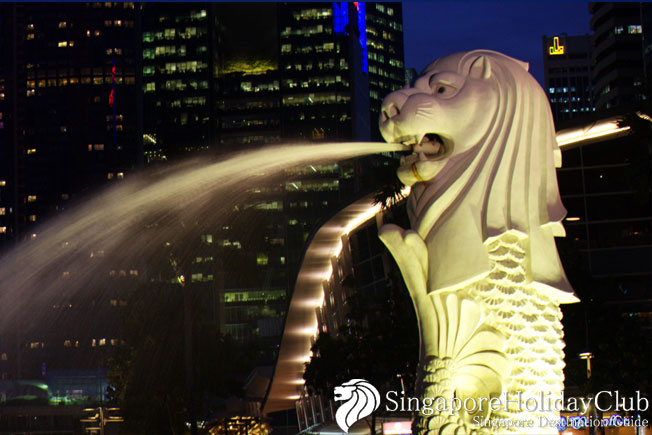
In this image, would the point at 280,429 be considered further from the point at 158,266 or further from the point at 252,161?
the point at 252,161

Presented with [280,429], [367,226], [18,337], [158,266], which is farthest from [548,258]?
[18,337]

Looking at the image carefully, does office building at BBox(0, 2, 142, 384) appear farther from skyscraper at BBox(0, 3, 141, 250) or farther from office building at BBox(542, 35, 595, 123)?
office building at BBox(542, 35, 595, 123)

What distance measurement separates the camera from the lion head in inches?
299

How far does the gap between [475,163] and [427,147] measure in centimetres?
42

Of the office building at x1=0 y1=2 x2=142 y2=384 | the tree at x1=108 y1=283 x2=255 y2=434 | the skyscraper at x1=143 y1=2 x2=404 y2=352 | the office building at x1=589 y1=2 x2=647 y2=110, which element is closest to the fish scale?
the tree at x1=108 y1=283 x2=255 y2=434

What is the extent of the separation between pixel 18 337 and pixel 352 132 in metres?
61.9

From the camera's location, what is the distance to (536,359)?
7.59m

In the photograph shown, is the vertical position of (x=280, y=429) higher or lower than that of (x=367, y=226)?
lower

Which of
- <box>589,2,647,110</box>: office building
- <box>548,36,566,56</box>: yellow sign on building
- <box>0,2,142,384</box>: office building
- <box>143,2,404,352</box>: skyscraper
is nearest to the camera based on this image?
<box>589,2,647,110</box>: office building

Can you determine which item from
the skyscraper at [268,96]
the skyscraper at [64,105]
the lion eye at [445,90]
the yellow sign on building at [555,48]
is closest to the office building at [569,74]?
the yellow sign on building at [555,48]

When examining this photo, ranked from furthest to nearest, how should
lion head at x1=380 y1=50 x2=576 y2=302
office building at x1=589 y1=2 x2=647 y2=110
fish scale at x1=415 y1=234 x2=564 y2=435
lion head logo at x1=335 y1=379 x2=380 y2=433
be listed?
1. office building at x1=589 y1=2 x2=647 y2=110
2. lion head logo at x1=335 y1=379 x2=380 y2=433
3. lion head at x1=380 y1=50 x2=576 y2=302
4. fish scale at x1=415 y1=234 x2=564 y2=435

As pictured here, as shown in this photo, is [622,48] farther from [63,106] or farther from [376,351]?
[63,106]

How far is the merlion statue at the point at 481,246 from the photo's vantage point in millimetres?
7523

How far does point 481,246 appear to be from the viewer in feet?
24.8
